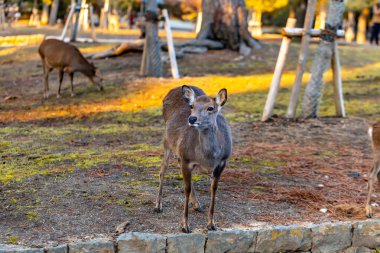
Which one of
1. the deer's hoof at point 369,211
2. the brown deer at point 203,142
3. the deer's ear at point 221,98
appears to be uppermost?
the deer's ear at point 221,98

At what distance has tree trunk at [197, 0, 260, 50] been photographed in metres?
21.6

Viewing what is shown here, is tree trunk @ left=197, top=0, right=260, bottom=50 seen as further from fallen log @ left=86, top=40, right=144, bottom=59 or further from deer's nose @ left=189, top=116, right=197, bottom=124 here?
deer's nose @ left=189, top=116, right=197, bottom=124

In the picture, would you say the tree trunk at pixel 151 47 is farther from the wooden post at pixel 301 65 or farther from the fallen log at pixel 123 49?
the wooden post at pixel 301 65

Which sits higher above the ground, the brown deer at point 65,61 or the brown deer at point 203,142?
the brown deer at point 203,142

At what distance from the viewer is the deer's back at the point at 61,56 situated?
54.2 feet

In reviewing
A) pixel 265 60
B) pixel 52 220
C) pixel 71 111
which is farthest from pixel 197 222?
pixel 265 60

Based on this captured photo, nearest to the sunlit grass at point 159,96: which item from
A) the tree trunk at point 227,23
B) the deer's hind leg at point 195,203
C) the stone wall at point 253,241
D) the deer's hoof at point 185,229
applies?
the tree trunk at point 227,23

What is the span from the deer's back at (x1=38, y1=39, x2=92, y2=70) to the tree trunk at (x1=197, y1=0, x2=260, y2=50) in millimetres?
6009

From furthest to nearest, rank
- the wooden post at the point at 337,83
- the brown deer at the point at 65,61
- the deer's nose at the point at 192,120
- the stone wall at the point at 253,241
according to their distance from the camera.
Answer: the brown deer at the point at 65,61 < the wooden post at the point at 337,83 < the deer's nose at the point at 192,120 < the stone wall at the point at 253,241

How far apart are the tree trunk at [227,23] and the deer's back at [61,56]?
6.01 m

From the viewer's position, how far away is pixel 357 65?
71.1 feet

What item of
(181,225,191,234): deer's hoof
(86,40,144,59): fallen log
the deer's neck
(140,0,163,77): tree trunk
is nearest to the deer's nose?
the deer's neck

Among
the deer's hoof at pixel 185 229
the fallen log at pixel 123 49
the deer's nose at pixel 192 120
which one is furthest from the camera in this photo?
the fallen log at pixel 123 49

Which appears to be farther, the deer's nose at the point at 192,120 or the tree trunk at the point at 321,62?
the tree trunk at the point at 321,62
